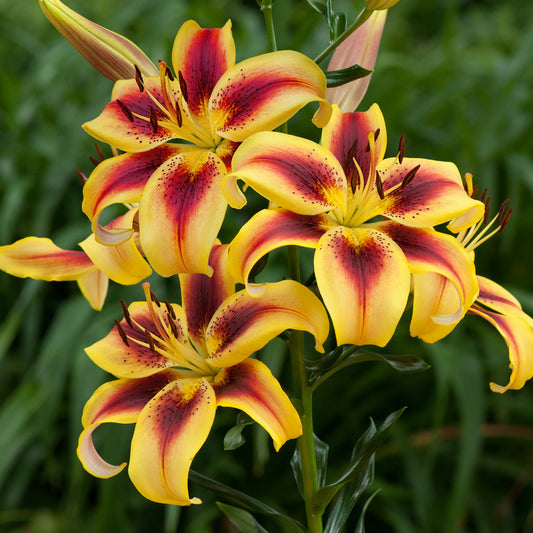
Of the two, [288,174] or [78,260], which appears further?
[78,260]

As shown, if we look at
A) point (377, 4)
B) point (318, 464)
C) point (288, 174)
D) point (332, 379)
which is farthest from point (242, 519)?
point (332, 379)

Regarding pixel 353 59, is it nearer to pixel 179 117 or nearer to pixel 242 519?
pixel 179 117

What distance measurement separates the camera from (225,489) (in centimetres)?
51

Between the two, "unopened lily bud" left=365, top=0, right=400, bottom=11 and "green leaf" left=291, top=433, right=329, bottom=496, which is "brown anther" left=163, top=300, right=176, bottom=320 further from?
"unopened lily bud" left=365, top=0, right=400, bottom=11

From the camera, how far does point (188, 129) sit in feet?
1.50

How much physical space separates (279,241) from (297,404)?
0.45ft

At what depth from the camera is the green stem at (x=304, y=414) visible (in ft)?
1.55

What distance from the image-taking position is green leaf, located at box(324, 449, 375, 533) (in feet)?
1.75

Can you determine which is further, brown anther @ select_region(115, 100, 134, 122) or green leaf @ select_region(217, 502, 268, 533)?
green leaf @ select_region(217, 502, 268, 533)

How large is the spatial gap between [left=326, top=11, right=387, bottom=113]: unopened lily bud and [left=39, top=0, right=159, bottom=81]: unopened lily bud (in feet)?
0.47

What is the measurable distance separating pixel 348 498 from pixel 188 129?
32 centimetres

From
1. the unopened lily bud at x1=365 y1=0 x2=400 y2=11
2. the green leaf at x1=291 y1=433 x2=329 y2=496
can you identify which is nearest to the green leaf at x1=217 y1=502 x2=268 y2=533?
the green leaf at x1=291 y1=433 x2=329 y2=496

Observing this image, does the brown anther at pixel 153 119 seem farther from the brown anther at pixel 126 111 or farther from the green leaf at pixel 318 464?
the green leaf at pixel 318 464

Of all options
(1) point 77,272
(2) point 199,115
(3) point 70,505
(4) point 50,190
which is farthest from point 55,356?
(2) point 199,115
